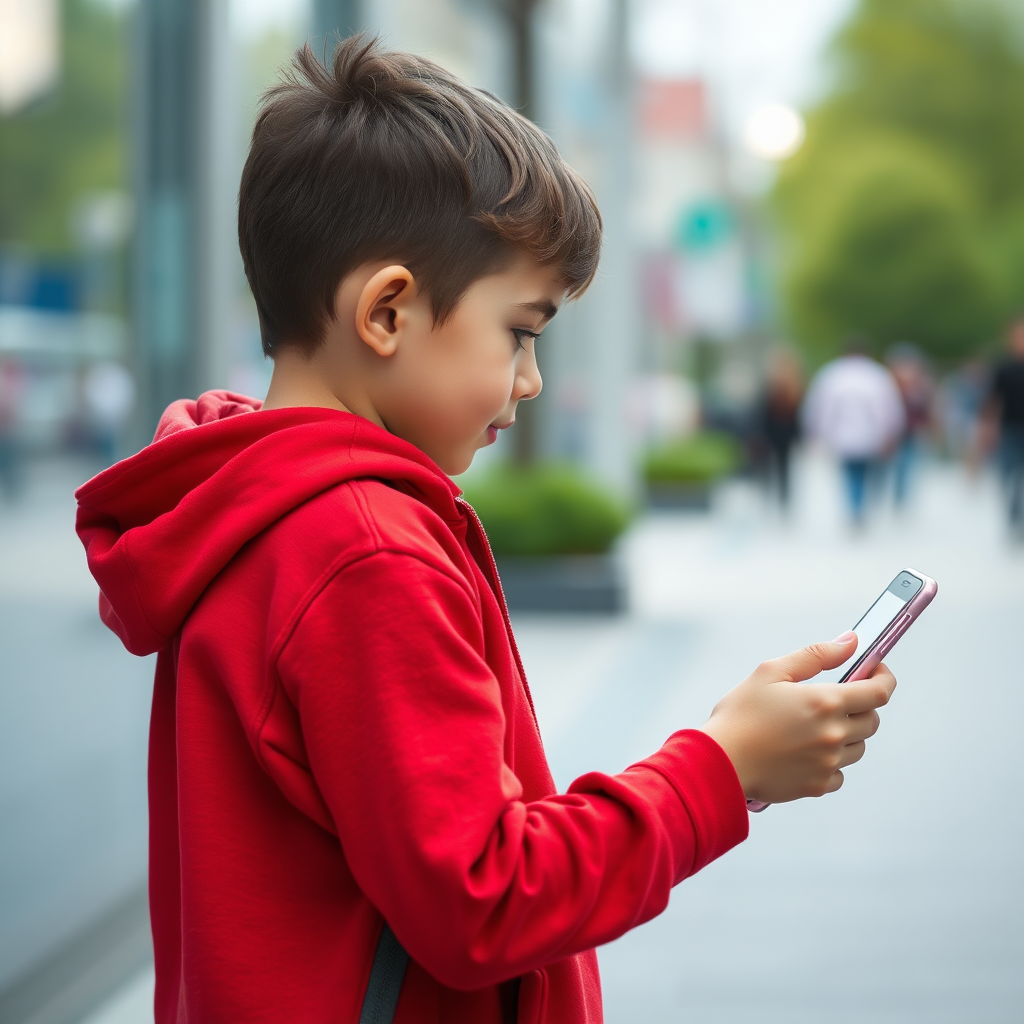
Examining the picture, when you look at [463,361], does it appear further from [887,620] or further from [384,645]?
[887,620]

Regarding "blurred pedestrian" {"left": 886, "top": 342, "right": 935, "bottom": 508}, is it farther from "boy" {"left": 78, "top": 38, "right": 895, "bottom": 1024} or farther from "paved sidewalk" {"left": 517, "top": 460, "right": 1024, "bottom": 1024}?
"boy" {"left": 78, "top": 38, "right": 895, "bottom": 1024}

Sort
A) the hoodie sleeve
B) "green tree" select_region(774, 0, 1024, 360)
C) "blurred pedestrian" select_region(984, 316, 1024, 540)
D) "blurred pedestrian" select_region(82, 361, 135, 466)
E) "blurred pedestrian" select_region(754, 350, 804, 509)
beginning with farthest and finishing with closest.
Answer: "green tree" select_region(774, 0, 1024, 360) → "blurred pedestrian" select_region(754, 350, 804, 509) → "blurred pedestrian" select_region(984, 316, 1024, 540) → "blurred pedestrian" select_region(82, 361, 135, 466) → the hoodie sleeve

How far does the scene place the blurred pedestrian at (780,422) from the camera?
55.1ft

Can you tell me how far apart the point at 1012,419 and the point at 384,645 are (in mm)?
12632

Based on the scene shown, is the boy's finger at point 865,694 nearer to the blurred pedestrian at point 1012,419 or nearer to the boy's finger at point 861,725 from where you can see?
the boy's finger at point 861,725

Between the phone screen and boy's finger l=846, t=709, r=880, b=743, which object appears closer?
boy's finger l=846, t=709, r=880, b=743

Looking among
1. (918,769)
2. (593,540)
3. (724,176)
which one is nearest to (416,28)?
(593,540)

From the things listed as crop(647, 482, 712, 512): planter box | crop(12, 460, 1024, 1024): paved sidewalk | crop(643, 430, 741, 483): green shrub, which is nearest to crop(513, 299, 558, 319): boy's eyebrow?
crop(12, 460, 1024, 1024): paved sidewalk

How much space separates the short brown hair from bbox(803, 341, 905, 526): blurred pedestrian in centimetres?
1373

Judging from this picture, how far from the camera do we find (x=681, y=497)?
1719cm

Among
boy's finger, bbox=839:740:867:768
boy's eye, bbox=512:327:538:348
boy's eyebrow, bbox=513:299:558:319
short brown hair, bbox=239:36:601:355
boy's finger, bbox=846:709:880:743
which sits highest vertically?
short brown hair, bbox=239:36:601:355

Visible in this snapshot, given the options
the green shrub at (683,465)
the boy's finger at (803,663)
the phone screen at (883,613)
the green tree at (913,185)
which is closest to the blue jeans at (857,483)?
the green shrub at (683,465)

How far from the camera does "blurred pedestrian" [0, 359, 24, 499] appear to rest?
10.9 ft

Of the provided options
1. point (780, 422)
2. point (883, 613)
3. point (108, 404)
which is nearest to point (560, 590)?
point (108, 404)
